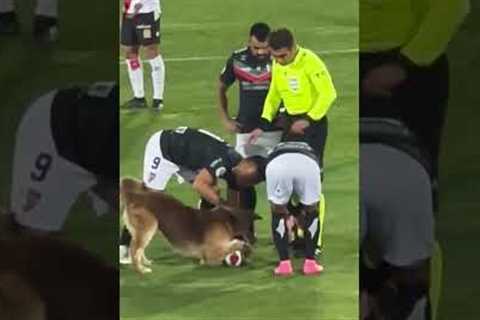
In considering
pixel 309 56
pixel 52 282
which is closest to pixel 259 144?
pixel 309 56

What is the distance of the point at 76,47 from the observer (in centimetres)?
310

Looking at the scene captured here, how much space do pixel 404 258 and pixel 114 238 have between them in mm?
831

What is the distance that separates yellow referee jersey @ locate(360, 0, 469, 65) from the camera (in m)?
3.04

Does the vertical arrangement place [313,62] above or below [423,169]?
above

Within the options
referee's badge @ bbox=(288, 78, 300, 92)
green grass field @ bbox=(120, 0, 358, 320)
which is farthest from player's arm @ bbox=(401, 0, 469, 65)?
referee's badge @ bbox=(288, 78, 300, 92)

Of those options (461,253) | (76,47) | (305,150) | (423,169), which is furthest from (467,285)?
(76,47)

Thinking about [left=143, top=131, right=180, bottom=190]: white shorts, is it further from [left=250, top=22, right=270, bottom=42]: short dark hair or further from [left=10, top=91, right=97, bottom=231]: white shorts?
[left=250, top=22, right=270, bottom=42]: short dark hair

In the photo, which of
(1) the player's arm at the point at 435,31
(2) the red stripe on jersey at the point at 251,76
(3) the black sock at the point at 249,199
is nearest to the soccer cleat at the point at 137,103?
(2) the red stripe on jersey at the point at 251,76

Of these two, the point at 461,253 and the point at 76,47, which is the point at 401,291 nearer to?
the point at 461,253

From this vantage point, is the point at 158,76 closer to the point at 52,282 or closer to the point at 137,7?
the point at 137,7

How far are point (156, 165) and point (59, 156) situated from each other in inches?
11.6

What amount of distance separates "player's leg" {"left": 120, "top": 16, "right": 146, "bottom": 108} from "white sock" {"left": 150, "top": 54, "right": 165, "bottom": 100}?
3cm

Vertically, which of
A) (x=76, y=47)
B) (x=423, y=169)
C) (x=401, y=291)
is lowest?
(x=401, y=291)

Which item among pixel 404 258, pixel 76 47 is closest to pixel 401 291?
pixel 404 258
